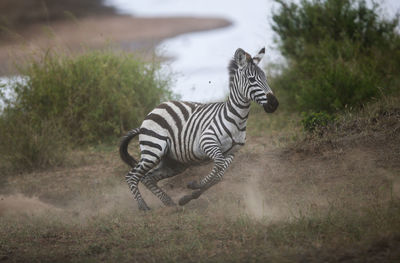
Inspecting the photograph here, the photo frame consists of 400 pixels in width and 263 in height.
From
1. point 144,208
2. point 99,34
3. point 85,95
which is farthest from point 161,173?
point 99,34

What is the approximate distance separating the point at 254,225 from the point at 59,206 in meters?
3.56

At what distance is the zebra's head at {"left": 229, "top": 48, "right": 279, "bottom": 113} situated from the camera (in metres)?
5.19

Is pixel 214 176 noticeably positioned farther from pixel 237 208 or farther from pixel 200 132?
pixel 200 132

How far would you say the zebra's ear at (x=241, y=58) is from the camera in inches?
216

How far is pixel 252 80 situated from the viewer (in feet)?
17.6

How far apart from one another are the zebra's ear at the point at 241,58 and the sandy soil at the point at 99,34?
5.22 m

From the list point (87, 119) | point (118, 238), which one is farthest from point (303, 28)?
point (118, 238)

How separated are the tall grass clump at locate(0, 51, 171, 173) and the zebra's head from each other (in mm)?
4607

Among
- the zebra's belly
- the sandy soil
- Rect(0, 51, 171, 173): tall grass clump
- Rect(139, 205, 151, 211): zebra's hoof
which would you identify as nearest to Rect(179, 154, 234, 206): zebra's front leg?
the zebra's belly

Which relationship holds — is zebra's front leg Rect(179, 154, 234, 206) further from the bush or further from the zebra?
the bush

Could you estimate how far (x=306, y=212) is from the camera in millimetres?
4551

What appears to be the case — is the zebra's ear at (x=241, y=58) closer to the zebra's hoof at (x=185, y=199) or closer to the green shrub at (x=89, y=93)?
the zebra's hoof at (x=185, y=199)

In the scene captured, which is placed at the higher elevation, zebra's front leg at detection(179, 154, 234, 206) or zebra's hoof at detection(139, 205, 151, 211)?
zebra's front leg at detection(179, 154, 234, 206)

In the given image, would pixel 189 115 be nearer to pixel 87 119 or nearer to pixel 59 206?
pixel 59 206
